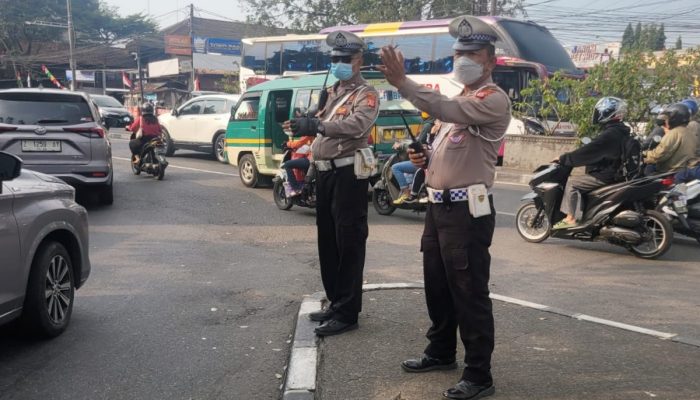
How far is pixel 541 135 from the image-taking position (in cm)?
1492

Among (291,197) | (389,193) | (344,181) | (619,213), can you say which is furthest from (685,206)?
(291,197)

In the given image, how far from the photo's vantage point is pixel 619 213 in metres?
7.14

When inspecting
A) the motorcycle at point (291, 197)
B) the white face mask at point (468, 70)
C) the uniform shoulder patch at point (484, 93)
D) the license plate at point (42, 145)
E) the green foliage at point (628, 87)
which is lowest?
the motorcycle at point (291, 197)

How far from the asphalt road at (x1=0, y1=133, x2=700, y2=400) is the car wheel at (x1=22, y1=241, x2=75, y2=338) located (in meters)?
0.13

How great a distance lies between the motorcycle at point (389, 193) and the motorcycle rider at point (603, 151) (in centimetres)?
226

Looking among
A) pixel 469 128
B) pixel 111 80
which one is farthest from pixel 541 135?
pixel 111 80

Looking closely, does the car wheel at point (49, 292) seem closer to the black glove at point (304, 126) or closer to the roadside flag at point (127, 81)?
the black glove at point (304, 126)

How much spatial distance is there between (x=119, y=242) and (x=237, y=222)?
6.06 ft

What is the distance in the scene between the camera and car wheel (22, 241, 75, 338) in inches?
163

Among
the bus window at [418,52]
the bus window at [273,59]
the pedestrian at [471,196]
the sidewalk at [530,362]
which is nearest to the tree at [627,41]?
the bus window at [418,52]

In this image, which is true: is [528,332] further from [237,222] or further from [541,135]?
[541,135]

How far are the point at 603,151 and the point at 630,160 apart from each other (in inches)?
14.0

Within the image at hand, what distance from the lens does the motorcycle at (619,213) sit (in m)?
7.01

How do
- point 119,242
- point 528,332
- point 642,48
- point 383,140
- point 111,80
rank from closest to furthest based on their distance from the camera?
point 528,332
point 119,242
point 383,140
point 642,48
point 111,80
